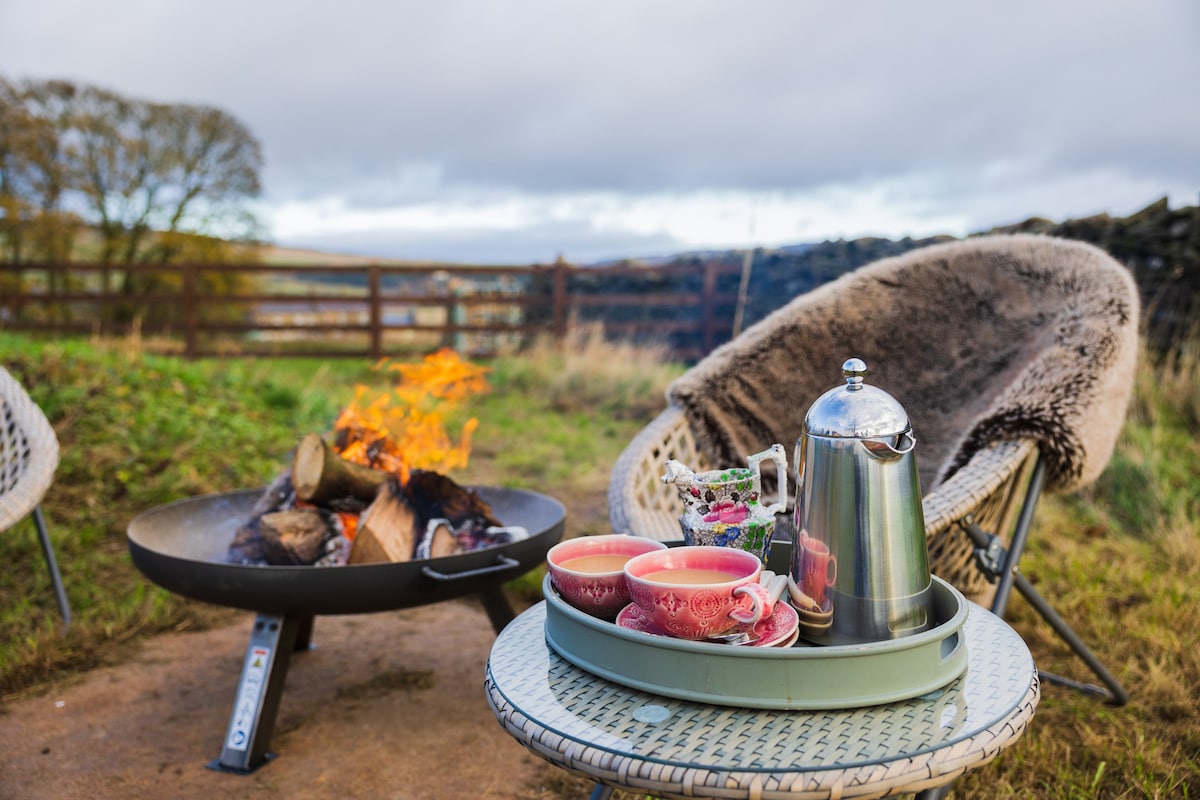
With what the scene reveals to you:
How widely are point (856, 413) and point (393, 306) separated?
8.84m

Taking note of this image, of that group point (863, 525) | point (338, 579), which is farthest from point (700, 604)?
point (338, 579)

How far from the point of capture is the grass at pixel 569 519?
206 cm

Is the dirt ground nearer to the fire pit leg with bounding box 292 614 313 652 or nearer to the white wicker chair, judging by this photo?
the fire pit leg with bounding box 292 614 313 652

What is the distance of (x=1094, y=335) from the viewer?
6.91 feet

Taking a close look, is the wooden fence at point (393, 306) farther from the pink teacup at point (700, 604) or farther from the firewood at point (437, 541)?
the pink teacup at point (700, 604)

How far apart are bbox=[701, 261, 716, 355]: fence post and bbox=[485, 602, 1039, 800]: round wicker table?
8.03 m

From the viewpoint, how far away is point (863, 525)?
3.33ft

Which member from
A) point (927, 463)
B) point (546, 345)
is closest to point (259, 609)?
point (927, 463)

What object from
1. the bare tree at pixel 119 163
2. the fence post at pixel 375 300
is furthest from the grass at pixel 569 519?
the bare tree at pixel 119 163

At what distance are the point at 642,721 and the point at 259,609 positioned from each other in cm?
→ 127

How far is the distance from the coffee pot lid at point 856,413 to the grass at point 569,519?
1.22m

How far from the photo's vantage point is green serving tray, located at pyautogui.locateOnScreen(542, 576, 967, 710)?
3.04 ft

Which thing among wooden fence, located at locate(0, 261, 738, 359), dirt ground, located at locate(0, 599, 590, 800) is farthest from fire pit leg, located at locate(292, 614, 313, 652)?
wooden fence, located at locate(0, 261, 738, 359)

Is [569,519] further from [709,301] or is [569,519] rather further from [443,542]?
[709,301]
